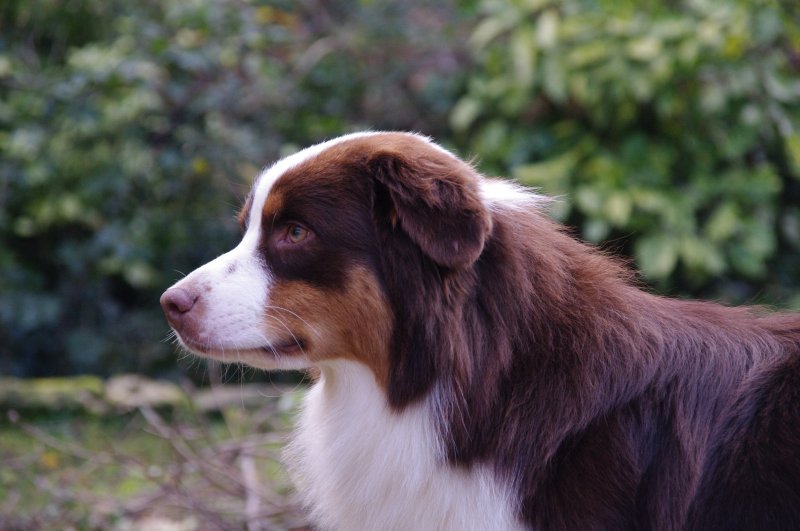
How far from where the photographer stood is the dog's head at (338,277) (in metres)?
3.00

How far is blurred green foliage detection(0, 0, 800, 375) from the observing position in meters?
6.54

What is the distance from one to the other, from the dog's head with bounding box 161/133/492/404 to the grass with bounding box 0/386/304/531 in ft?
4.53

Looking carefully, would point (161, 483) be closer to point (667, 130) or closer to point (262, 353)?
point (262, 353)

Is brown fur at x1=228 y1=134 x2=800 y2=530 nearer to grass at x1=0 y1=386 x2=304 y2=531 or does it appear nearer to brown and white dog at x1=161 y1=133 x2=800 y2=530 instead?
brown and white dog at x1=161 y1=133 x2=800 y2=530

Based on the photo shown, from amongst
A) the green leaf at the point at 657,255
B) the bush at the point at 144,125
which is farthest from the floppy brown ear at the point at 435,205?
the bush at the point at 144,125

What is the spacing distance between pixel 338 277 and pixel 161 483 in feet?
7.58

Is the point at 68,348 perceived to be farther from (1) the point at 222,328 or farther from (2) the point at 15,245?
(1) the point at 222,328

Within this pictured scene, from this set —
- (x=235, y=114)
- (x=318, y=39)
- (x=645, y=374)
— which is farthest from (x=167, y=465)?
(x=318, y=39)

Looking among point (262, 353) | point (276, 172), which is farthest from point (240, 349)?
point (276, 172)

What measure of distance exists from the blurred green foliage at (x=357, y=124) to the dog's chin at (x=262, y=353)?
315 centimetres

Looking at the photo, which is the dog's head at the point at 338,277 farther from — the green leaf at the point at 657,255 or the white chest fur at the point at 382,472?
the green leaf at the point at 657,255

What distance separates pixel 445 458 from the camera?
119 inches

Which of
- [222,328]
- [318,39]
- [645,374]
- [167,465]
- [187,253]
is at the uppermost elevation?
[318,39]

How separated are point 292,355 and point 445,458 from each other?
1.82 feet
